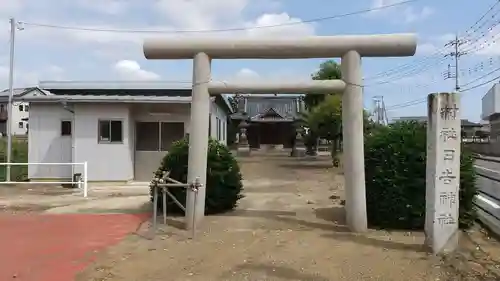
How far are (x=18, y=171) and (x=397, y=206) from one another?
54.1ft

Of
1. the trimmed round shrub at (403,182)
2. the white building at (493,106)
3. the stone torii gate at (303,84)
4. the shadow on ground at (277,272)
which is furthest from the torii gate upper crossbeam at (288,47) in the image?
the white building at (493,106)

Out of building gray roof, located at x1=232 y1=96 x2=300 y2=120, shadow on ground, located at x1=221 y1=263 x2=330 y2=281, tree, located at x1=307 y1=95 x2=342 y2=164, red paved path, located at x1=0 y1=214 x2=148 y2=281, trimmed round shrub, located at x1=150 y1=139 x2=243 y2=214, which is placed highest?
building gray roof, located at x1=232 y1=96 x2=300 y2=120

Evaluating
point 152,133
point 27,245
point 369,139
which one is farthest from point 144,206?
point 152,133

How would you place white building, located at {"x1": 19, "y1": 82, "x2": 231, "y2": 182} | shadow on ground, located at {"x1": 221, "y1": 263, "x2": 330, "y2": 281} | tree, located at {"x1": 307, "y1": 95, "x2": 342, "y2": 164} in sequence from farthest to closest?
tree, located at {"x1": 307, "y1": 95, "x2": 342, "y2": 164}, white building, located at {"x1": 19, "y1": 82, "x2": 231, "y2": 182}, shadow on ground, located at {"x1": 221, "y1": 263, "x2": 330, "y2": 281}

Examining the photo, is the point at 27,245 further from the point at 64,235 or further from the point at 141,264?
the point at 141,264

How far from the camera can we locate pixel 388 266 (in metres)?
6.39

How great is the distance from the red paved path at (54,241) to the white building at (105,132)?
6929mm

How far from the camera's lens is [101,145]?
17.8 m

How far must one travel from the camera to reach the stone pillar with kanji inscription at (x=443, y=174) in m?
7.09

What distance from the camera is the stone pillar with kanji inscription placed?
23.2 ft

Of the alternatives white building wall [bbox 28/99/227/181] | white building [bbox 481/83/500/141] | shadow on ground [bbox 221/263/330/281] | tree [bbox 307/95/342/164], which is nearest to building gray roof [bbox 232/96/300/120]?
tree [bbox 307/95/342/164]

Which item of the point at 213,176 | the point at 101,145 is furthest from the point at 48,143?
the point at 213,176

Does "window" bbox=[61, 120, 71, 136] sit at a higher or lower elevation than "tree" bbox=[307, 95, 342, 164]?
lower

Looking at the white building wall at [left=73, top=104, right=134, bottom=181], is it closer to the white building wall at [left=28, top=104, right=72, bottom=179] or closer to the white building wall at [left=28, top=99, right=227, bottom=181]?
the white building wall at [left=28, top=99, right=227, bottom=181]
